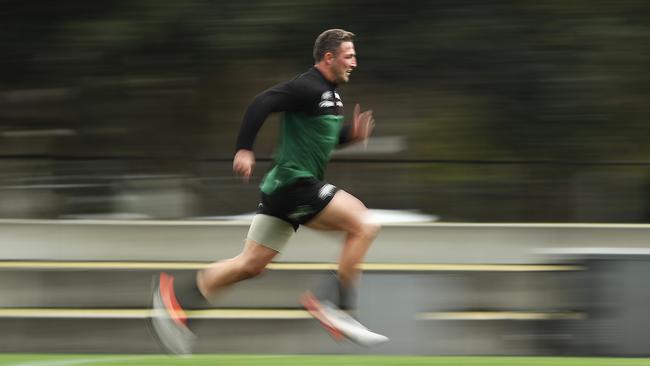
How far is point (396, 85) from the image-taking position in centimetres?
1196

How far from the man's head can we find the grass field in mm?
1719

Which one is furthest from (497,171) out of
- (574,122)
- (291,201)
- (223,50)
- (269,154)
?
(291,201)

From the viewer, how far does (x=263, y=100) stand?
6117 millimetres

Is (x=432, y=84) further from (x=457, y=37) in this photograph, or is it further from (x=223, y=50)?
(x=223, y=50)

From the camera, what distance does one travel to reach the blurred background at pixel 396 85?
37.7 feet

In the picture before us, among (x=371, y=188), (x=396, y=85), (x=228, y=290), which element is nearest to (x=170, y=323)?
(x=228, y=290)

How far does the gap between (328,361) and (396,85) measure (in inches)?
211

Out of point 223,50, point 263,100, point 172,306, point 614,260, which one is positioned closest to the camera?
point 263,100

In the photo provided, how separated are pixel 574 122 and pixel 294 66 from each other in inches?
117

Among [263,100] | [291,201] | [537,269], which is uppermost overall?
[263,100]

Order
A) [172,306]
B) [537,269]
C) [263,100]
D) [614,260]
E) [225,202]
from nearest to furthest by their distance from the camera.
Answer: [263,100] < [172,306] < [614,260] < [537,269] < [225,202]

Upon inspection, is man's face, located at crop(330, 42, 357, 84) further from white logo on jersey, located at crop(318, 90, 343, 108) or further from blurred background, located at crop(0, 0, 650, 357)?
blurred background, located at crop(0, 0, 650, 357)

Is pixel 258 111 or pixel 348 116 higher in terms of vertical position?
pixel 258 111

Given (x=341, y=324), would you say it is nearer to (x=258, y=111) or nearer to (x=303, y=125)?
(x=303, y=125)
